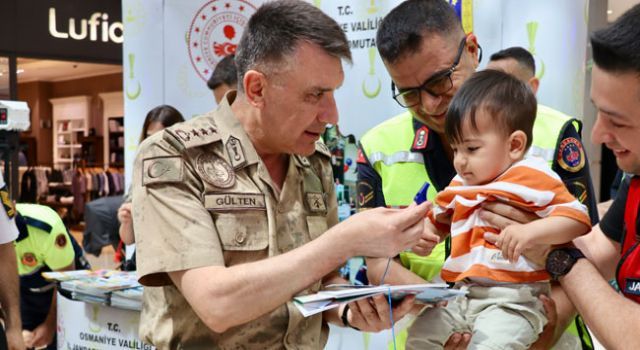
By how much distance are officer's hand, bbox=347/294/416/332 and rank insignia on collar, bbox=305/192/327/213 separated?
30cm

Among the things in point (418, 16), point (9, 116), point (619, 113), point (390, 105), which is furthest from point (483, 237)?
point (9, 116)

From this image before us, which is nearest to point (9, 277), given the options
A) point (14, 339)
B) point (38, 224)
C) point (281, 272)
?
point (14, 339)

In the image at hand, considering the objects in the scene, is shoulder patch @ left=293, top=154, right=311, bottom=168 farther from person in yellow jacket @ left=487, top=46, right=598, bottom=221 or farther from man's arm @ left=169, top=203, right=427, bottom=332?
Answer: person in yellow jacket @ left=487, top=46, right=598, bottom=221

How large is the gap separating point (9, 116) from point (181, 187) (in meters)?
3.23

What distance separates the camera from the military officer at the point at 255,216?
5.49ft

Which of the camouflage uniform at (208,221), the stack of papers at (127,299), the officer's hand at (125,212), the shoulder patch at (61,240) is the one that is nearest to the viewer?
the camouflage uniform at (208,221)

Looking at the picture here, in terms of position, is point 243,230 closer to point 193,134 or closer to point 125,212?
point 193,134

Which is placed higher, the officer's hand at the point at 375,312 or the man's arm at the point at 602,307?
the man's arm at the point at 602,307

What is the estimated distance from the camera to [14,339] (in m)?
3.03

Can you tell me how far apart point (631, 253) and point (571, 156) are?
50cm

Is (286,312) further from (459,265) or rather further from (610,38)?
(610,38)

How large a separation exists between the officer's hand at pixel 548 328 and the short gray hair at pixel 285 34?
0.88m

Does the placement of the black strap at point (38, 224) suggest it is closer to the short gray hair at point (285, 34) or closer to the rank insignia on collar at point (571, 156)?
the short gray hair at point (285, 34)

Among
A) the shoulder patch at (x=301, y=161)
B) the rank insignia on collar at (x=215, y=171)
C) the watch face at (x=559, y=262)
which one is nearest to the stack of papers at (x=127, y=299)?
the shoulder patch at (x=301, y=161)
